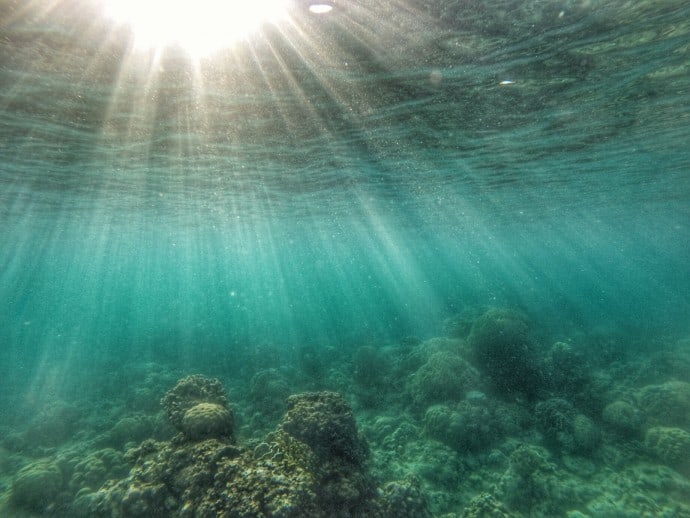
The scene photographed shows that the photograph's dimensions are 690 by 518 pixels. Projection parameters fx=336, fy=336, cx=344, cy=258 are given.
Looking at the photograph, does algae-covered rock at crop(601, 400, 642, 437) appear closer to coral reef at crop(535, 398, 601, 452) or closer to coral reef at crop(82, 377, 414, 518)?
coral reef at crop(535, 398, 601, 452)

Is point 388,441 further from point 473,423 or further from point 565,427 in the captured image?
point 565,427

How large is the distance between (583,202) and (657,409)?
26.9m

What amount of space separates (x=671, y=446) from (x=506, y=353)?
571 cm

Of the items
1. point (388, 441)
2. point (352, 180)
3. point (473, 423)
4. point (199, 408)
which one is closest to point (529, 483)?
point (473, 423)

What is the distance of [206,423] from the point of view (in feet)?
21.3

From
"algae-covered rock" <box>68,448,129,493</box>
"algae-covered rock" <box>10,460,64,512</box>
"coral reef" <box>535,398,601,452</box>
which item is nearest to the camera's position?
"algae-covered rock" <box>10,460,64,512</box>

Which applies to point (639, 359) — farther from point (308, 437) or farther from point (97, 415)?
point (97, 415)

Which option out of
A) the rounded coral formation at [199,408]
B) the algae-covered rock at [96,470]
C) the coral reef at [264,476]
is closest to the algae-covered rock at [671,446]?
the coral reef at [264,476]

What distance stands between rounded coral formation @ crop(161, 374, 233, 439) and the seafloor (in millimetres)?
36

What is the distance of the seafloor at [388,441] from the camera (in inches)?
223

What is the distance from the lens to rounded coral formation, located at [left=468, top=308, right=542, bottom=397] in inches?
523

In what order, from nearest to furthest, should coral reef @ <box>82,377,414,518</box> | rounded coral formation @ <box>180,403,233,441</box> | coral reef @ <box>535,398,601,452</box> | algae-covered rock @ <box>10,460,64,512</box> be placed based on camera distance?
coral reef @ <box>82,377,414,518</box>
rounded coral formation @ <box>180,403,233,441</box>
algae-covered rock @ <box>10,460,64,512</box>
coral reef @ <box>535,398,601,452</box>

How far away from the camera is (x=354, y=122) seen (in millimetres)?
12766

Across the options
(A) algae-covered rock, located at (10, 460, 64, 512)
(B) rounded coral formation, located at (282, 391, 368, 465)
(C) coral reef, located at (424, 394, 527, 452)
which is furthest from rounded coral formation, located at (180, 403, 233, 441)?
(C) coral reef, located at (424, 394, 527, 452)
